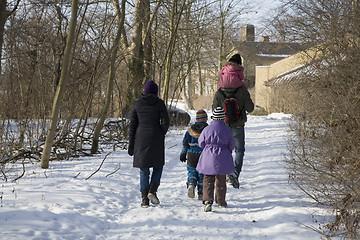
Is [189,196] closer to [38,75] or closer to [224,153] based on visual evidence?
[224,153]

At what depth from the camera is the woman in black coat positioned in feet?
18.0

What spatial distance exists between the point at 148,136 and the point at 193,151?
2.89 ft

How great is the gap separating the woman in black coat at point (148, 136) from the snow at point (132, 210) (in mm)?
385

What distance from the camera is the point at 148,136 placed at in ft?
18.1

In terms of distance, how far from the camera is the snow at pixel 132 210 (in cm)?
436

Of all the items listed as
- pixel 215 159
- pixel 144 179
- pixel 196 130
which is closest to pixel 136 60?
pixel 196 130

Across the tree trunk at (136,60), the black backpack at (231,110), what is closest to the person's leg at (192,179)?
the black backpack at (231,110)

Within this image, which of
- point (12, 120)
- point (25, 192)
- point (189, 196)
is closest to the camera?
point (25, 192)

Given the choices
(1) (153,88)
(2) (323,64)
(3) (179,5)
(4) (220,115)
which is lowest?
(4) (220,115)

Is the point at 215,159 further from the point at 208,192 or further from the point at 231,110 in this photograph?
the point at 231,110

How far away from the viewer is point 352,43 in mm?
5738

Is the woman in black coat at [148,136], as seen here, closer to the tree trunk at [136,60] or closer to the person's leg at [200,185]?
the person's leg at [200,185]

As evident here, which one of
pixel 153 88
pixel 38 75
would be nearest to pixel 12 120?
pixel 38 75

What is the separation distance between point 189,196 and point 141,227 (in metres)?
1.47
